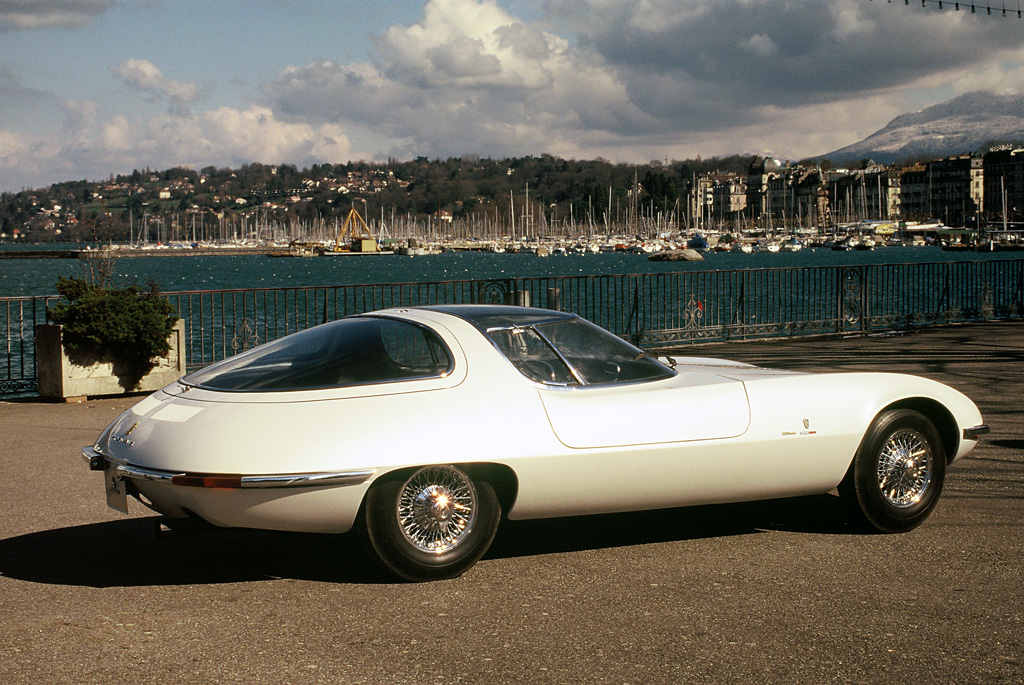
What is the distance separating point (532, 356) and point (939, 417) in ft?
8.61

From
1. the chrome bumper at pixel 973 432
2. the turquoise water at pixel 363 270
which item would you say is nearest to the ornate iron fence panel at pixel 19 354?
the chrome bumper at pixel 973 432

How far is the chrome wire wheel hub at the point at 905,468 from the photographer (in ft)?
19.9

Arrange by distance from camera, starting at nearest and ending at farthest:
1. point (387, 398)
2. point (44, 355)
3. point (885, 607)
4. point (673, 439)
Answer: point (885, 607) → point (387, 398) → point (673, 439) → point (44, 355)

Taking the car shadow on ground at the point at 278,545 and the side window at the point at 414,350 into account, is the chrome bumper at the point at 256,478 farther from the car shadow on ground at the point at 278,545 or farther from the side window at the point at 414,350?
the side window at the point at 414,350

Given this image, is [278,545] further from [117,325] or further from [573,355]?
[117,325]

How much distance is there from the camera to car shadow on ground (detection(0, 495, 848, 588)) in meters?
5.38

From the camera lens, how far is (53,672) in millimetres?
3994

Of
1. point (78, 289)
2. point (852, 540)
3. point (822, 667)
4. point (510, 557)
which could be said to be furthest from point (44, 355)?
point (822, 667)

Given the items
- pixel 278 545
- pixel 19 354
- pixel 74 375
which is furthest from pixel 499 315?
pixel 19 354

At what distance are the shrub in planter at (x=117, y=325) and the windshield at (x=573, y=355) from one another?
7670mm

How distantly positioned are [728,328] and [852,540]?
12.7 meters

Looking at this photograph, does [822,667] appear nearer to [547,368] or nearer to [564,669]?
[564,669]

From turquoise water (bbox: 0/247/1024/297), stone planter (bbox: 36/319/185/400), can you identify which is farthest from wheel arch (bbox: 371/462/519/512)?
turquoise water (bbox: 0/247/1024/297)

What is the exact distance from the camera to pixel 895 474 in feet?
20.0
